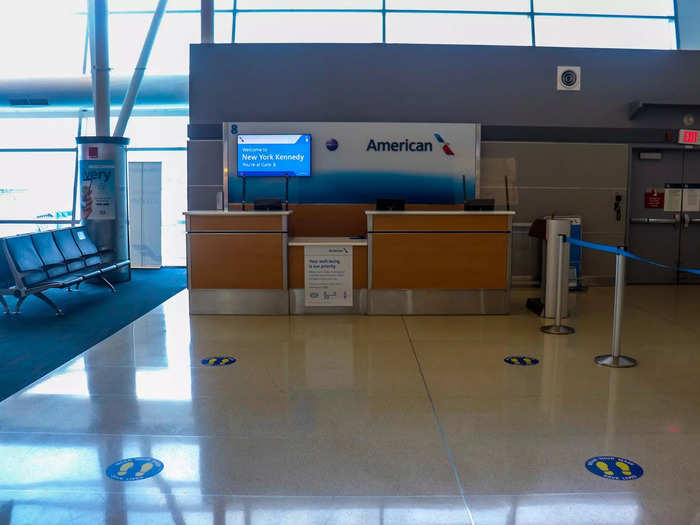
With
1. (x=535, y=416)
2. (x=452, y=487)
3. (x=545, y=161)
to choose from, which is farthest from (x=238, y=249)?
(x=545, y=161)

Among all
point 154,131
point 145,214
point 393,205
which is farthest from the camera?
point 154,131

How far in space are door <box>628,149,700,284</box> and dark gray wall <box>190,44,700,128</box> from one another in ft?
3.72

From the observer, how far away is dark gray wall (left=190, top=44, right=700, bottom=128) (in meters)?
8.18

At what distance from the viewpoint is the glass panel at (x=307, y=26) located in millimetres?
9344

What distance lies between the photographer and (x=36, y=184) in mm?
11492

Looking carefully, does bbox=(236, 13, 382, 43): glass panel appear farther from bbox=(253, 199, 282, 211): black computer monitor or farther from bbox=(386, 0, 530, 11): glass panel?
bbox=(253, 199, 282, 211): black computer monitor

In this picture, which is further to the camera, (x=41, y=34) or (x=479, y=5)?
(x=41, y=34)

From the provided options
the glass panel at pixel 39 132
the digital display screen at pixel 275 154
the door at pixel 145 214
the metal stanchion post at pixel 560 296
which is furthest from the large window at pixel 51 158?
the metal stanchion post at pixel 560 296

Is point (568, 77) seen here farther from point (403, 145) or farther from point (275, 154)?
point (275, 154)

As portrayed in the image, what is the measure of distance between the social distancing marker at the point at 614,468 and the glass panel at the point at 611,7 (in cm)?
842

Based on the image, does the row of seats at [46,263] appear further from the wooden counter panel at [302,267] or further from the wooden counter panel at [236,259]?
the wooden counter panel at [302,267]

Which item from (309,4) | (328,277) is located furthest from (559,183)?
(309,4)

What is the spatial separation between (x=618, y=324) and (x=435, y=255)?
214 centimetres

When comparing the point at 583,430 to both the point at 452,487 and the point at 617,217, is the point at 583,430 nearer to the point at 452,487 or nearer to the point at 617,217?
the point at 452,487
